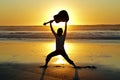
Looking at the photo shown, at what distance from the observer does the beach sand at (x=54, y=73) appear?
10.9 m

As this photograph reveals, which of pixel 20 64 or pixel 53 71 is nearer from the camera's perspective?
pixel 53 71

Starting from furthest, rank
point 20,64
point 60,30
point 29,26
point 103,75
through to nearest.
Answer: point 29,26 < point 20,64 < point 60,30 < point 103,75

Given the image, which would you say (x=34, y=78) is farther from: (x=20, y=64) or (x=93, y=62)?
(x=93, y=62)

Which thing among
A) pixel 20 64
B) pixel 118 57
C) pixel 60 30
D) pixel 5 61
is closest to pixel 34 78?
pixel 60 30

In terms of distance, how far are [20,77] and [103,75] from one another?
2808 millimetres

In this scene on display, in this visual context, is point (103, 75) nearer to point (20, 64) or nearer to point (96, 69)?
point (96, 69)

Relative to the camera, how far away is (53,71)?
12.0m

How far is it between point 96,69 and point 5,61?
4188mm

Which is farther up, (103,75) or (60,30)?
(60,30)

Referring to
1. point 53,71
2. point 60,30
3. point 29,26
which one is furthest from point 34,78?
point 29,26

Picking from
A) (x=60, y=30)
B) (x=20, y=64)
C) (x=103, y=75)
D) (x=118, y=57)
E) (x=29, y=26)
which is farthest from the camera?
(x=29, y=26)

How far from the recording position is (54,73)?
11.6 metres

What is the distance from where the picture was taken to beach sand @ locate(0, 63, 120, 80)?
10.9 meters

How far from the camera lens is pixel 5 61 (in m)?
14.5
